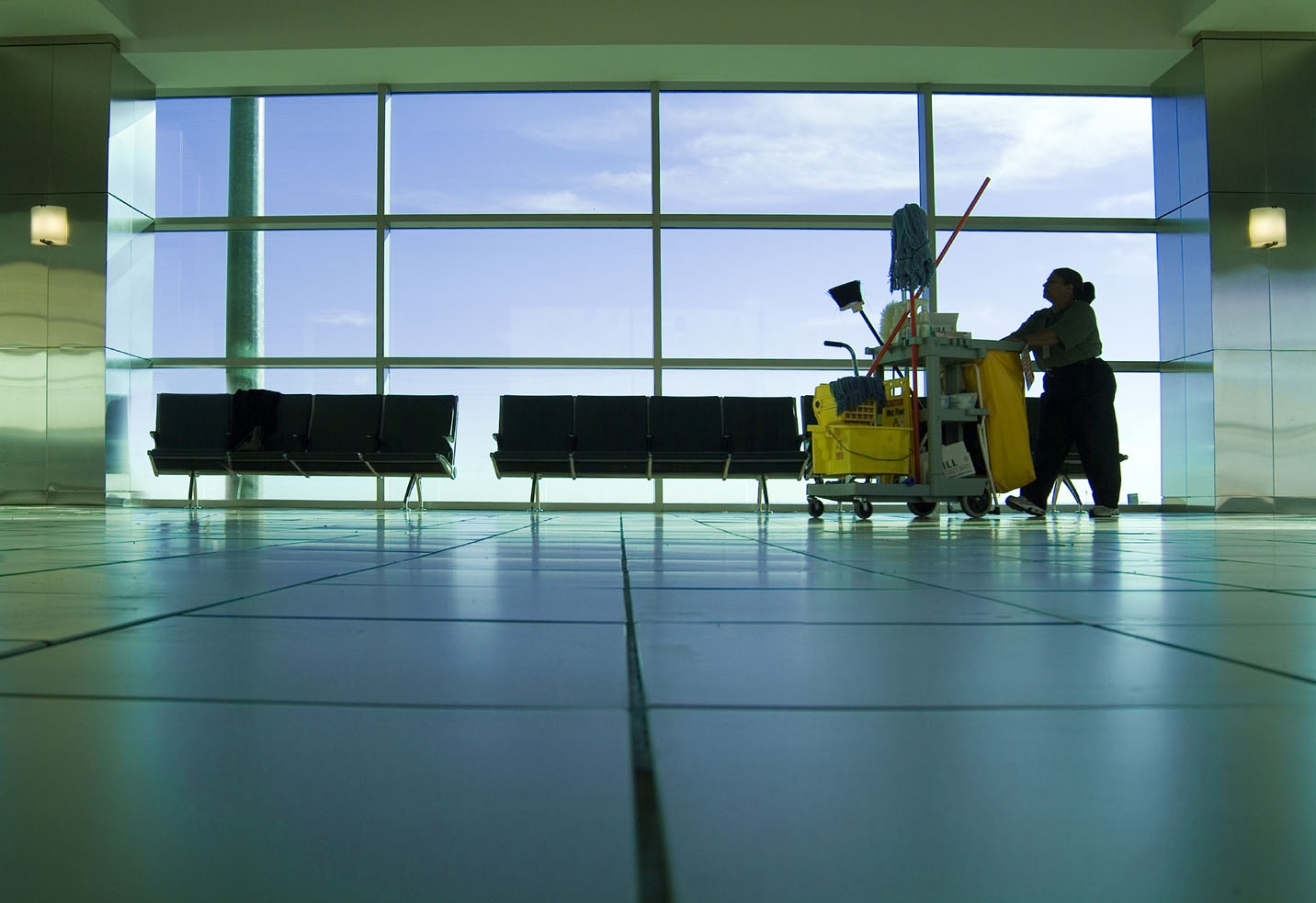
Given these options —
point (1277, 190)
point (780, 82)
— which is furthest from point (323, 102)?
point (1277, 190)

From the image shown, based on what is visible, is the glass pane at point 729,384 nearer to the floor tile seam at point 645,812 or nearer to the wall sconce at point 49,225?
the wall sconce at point 49,225

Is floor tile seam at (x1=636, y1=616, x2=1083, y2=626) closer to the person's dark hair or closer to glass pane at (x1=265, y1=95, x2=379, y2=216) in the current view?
the person's dark hair

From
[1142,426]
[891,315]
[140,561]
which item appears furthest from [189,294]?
[1142,426]

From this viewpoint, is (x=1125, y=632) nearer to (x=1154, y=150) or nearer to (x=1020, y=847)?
(x=1020, y=847)

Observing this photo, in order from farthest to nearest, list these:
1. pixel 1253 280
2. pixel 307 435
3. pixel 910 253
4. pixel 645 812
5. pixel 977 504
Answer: pixel 1253 280, pixel 307 435, pixel 910 253, pixel 977 504, pixel 645 812

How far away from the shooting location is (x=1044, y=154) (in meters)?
9.91

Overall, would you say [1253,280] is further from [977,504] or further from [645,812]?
[645,812]

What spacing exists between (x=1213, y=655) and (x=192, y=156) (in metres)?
10.8

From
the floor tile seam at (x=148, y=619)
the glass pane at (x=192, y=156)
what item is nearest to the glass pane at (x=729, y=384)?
the glass pane at (x=192, y=156)

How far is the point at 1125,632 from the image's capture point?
1.00 meters

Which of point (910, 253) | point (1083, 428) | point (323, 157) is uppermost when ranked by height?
point (323, 157)

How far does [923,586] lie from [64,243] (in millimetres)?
9603

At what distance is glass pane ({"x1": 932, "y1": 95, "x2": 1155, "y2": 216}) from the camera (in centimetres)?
973

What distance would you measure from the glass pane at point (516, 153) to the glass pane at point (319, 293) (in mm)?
684
